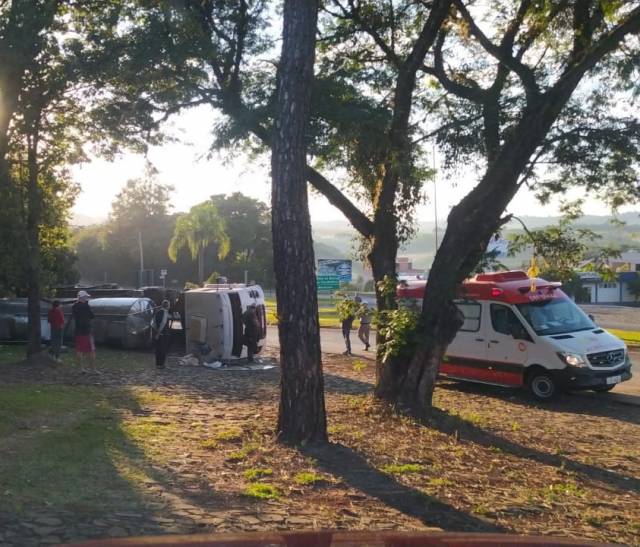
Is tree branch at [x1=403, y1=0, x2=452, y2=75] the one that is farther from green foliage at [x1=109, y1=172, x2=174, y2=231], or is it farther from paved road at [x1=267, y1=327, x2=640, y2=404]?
green foliage at [x1=109, y1=172, x2=174, y2=231]

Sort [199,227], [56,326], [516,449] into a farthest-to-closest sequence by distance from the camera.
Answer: [199,227] < [56,326] < [516,449]

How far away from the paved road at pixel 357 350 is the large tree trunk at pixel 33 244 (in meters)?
8.43

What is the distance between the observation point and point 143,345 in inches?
816

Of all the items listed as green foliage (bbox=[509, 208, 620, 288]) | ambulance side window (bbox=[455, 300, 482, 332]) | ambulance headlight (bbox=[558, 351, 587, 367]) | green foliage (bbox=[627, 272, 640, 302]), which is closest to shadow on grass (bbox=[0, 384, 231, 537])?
green foliage (bbox=[509, 208, 620, 288])

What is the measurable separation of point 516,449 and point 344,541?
19.5ft

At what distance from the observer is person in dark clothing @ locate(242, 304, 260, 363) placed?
59.4 feet

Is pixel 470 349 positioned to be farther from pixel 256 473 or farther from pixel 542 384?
pixel 256 473

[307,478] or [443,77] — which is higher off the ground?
[443,77]

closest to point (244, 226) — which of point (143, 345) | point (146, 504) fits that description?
point (143, 345)

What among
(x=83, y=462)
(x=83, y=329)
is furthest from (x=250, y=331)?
(x=83, y=462)

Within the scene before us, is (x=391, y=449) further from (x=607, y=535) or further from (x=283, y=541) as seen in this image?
(x=283, y=541)

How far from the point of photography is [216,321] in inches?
706

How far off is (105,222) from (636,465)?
78.8 m

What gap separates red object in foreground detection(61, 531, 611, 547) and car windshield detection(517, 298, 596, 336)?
1041 cm
